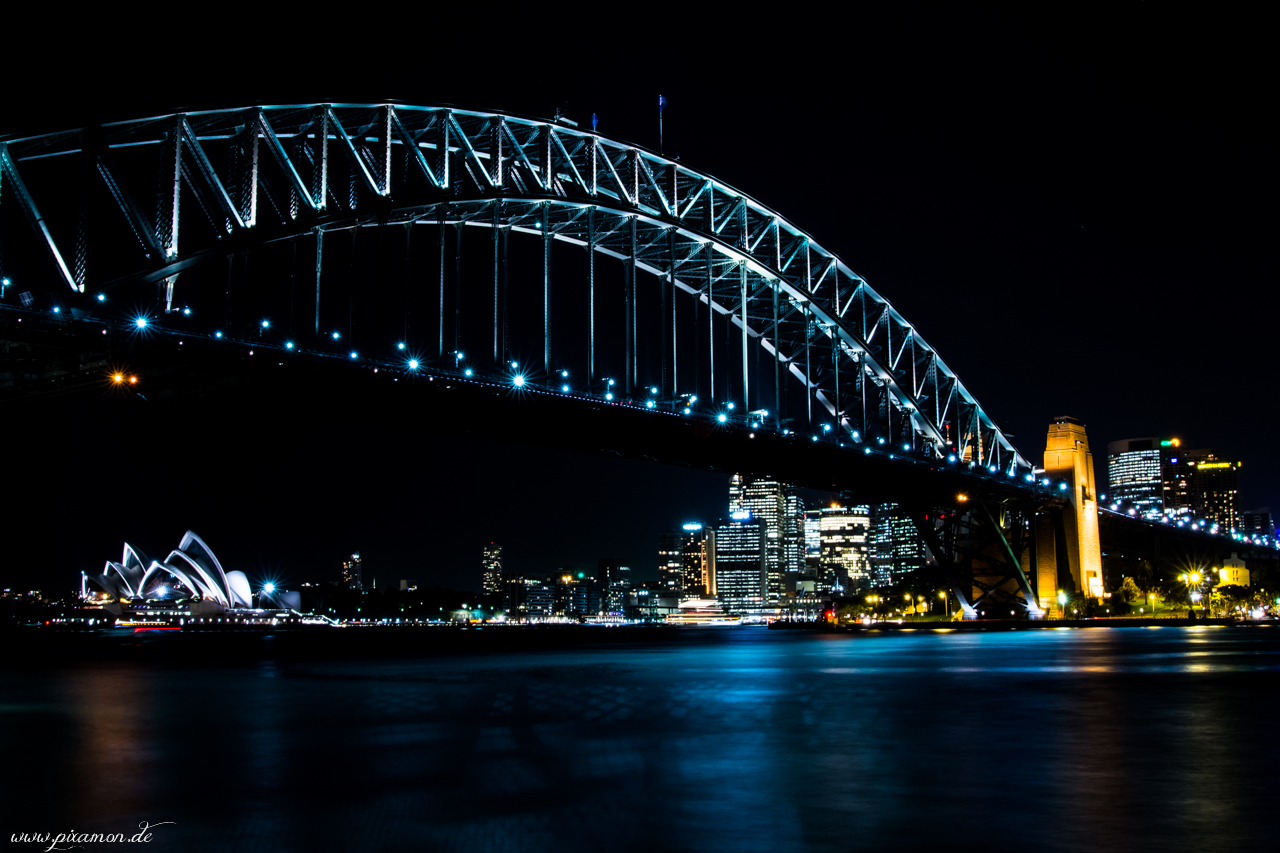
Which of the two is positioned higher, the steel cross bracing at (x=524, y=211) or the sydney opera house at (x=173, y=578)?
the steel cross bracing at (x=524, y=211)

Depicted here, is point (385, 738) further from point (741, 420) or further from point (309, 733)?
point (741, 420)

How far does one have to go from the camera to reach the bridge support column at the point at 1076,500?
8094 cm

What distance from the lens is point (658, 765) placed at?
38.1 feet

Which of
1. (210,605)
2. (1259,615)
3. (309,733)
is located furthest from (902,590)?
(309,733)

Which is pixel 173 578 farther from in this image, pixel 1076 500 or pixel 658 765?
pixel 658 765

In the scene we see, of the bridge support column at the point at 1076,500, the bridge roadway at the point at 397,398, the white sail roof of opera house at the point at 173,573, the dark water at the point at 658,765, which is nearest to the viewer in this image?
the dark water at the point at 658,765

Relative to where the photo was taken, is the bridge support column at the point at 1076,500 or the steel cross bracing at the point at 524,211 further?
the bridge support column at the point at 1076,500

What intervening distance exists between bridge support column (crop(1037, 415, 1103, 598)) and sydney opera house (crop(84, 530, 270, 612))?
8380cm

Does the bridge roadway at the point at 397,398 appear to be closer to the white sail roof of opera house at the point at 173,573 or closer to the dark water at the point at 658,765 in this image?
the dark water at the point at 658,765

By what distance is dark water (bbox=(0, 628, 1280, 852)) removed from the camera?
8.48 m

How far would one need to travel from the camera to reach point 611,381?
47656mm

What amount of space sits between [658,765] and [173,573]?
391 ft

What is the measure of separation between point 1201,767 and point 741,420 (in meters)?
44.1

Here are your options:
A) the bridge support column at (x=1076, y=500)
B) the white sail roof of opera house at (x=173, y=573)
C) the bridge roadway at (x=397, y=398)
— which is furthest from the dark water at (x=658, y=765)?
the white sail roof of opera house at (x=173, y=573)
